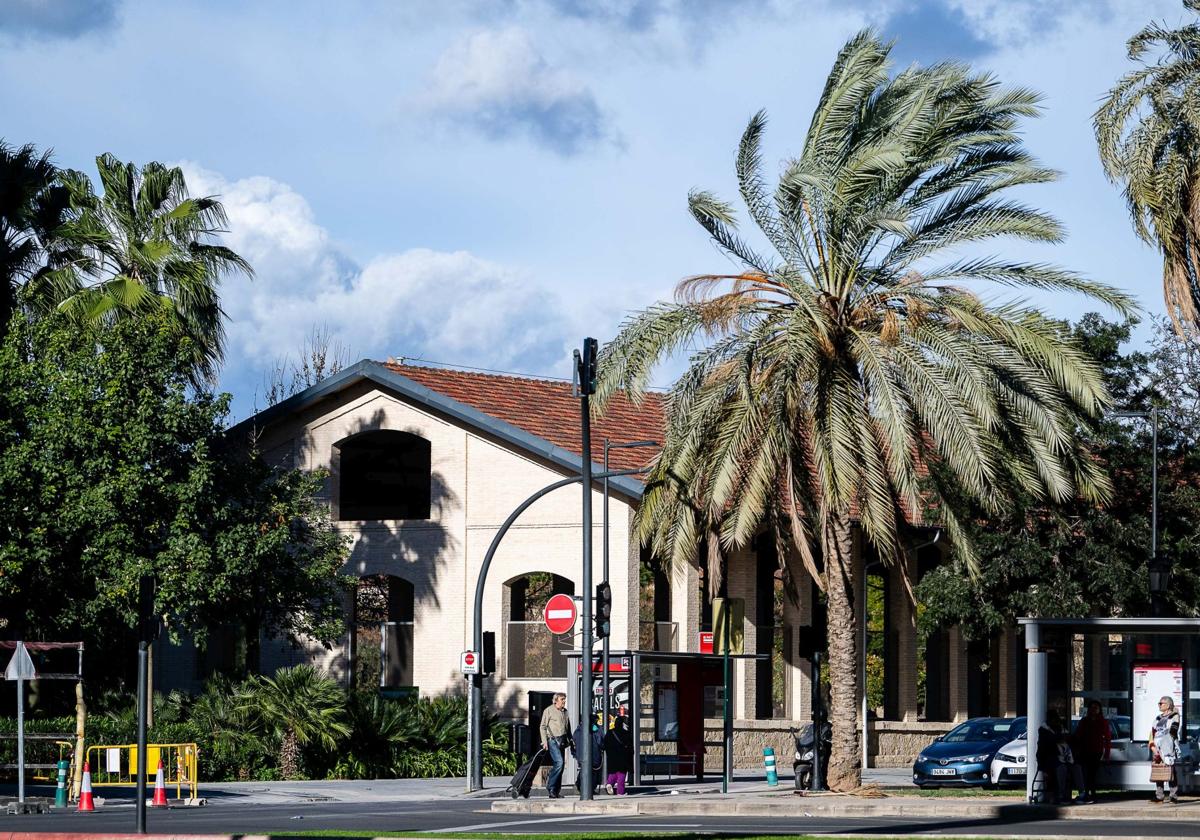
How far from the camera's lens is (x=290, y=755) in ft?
118

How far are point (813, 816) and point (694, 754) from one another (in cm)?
1004

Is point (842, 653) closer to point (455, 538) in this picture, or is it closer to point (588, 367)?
point (588, 367)

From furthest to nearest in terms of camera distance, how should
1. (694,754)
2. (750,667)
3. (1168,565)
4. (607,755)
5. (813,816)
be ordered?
(750,667), (1168,565), (694,754), (607,755), (813,816)

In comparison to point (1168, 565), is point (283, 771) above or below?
below

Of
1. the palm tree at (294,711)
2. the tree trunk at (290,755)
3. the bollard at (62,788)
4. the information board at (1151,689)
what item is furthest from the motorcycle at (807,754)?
the bollard at (62,788)

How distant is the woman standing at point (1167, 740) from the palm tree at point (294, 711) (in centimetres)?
1541

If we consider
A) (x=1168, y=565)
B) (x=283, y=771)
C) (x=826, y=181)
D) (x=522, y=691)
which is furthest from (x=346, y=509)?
(x=826, y=181)

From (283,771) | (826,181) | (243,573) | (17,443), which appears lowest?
(283,771)

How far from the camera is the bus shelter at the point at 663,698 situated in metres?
32.9

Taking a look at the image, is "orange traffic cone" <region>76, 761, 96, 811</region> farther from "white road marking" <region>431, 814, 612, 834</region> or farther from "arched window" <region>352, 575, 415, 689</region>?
"arched window" <region>352, 575, 415, 689</region>

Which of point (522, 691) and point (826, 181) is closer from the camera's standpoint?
point (826, 181)

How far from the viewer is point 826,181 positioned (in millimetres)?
26438

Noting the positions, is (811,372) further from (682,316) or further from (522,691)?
(522,691)

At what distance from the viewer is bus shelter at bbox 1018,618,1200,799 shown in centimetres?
2766
